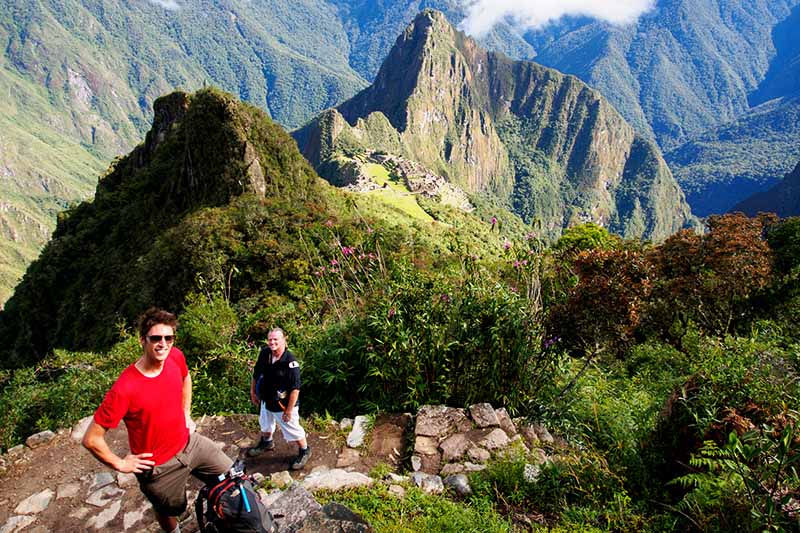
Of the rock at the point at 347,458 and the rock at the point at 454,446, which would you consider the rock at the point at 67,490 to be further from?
the rock at the point at 454,446

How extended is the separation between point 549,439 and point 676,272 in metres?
7.36

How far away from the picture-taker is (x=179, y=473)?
140 inches

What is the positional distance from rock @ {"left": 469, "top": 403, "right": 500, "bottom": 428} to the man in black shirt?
191 cm

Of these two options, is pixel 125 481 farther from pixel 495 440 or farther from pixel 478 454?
pixel 495 440

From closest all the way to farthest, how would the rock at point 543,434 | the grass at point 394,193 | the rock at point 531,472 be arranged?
1. the rock at point 531,472
2. the rock at point 543,434
3. the grass at point 394,193

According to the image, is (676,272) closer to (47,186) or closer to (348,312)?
(348,312)

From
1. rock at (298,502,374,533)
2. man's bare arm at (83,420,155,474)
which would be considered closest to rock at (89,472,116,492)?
man's bare arm at (83,420,155,474)

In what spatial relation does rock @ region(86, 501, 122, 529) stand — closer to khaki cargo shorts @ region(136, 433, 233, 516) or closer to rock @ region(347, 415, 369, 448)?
khaki cargo shorts @ region(136, 433, 233, 516)

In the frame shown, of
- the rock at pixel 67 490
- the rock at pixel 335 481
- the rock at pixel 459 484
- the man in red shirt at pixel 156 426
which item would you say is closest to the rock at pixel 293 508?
the rock at pixel 335 481

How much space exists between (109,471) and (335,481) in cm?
298

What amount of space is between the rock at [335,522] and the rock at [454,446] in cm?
162

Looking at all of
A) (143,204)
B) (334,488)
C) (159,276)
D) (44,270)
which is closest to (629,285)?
(334,488)

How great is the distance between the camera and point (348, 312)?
6.88 meters

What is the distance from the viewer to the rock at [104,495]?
465 cm
